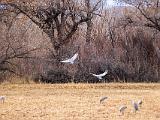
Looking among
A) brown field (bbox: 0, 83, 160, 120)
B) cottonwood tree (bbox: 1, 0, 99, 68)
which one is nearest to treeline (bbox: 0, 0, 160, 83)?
cottonwood tree (bbox: 1, 0, 99, 68)

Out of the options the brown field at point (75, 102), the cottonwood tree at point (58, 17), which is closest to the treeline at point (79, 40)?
the cottonwood tree at point (58, 17)

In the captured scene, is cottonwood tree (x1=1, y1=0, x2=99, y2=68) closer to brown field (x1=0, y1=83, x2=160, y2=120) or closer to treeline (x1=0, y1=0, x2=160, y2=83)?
treeline (x1=0, y1=0, x2=160, y2=83)

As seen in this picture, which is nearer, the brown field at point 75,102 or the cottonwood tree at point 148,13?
the brown field at point 75,102

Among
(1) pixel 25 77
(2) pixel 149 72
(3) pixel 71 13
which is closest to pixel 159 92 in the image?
(2) pixel 149 72

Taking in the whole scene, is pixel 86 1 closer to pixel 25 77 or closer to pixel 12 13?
pixel 12 13

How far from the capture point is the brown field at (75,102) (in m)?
12.0

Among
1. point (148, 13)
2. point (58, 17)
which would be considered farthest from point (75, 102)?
point (58, 17)

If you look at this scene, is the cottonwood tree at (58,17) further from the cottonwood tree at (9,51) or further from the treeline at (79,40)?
the cottonwood tree at (9,51)

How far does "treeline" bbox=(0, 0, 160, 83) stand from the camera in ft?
74.7

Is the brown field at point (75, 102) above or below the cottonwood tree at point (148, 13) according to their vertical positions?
below

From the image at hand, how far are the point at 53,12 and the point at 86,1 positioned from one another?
6.19ft

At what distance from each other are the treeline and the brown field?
2100 millimetres

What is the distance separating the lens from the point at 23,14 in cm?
2512

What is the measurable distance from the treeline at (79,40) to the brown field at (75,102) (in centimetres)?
210
